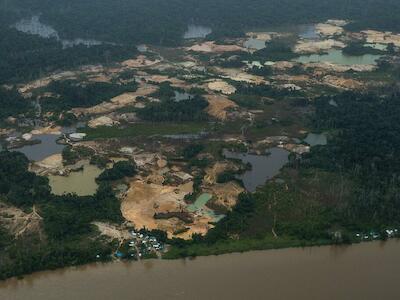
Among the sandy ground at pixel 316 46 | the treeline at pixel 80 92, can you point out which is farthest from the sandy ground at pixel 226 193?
the sandy ground at pixel 316 46

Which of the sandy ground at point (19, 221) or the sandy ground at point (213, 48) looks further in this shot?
the sandy ground at point (213, 48)

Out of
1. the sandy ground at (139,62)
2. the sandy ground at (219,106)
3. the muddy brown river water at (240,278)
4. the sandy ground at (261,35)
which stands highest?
the sandy ground at (261,35)

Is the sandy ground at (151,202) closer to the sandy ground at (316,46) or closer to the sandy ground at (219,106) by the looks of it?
the sandy ground at (219,106)

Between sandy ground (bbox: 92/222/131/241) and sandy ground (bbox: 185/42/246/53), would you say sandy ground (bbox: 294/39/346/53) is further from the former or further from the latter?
sandy ground (bbox: 92/222/131/241)

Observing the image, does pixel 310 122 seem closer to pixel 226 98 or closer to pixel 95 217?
pixel 226 98

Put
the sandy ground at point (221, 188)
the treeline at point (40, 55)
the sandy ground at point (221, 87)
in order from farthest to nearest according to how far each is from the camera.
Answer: the treeline at point (40, 55) < the sandy ground at point (221, 87) < the sandy ground at point (221, 188)

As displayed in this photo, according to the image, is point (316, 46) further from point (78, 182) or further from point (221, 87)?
point (78, 182)

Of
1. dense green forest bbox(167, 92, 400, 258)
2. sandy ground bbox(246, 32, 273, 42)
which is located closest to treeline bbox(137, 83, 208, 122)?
dense green forest bbox(167, 92, 400, 258)
